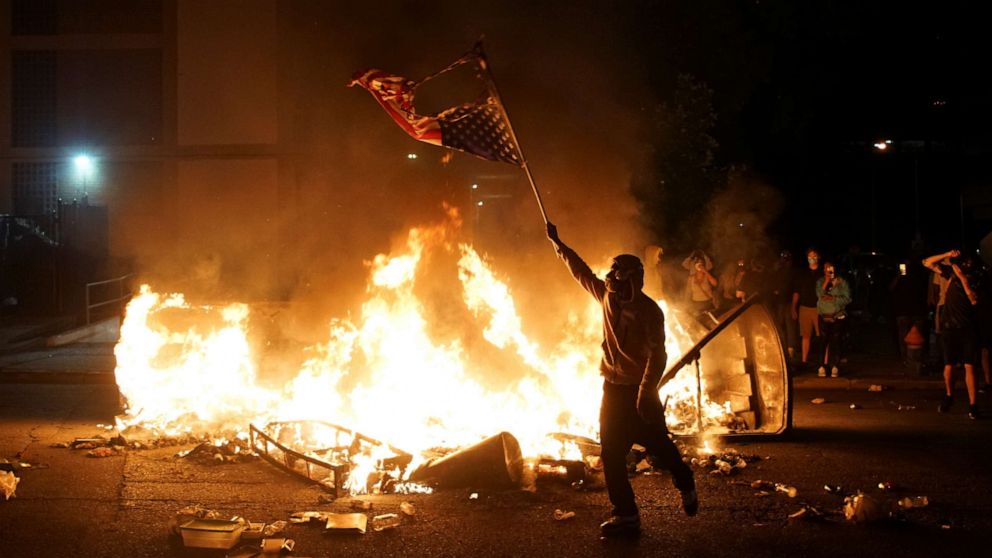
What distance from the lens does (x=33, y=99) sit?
65.0 feet

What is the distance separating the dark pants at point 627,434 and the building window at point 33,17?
19.6m

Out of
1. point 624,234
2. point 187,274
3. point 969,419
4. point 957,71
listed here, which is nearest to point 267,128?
point 187,274

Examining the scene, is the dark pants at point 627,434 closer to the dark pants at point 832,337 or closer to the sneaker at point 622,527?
the sneaker at point 622,527

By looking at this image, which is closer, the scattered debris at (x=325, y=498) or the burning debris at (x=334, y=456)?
the scattered debris at (x=325, y=498)

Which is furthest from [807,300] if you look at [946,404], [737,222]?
[737,222]

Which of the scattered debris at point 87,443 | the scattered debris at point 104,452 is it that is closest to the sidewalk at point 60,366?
the scattered debris at point 87,443

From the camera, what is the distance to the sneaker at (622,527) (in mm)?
4734

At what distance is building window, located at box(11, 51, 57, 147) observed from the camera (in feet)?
64.4

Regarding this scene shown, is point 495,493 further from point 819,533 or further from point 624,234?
point 624,234

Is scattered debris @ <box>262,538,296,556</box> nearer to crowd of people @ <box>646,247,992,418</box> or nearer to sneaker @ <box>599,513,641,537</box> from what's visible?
sneaker @ <box>599,513,641,537</box>

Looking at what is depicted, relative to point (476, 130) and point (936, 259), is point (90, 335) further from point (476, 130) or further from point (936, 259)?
point (936, 259)

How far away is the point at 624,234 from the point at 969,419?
5.06m

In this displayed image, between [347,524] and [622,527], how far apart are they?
1613mm

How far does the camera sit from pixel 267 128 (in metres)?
16.8
